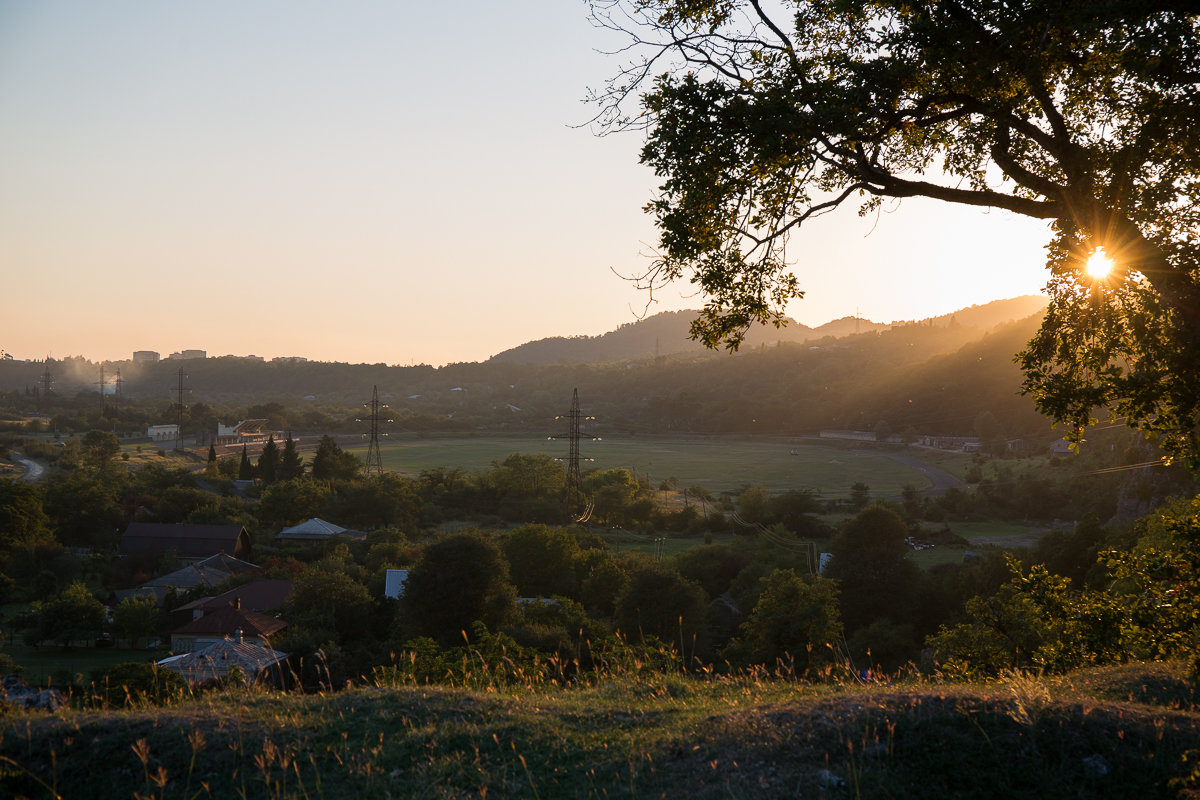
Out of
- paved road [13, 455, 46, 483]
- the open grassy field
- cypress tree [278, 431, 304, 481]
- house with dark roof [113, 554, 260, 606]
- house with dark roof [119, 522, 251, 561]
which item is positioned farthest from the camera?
cypress tree [278, 431, 304, 481]

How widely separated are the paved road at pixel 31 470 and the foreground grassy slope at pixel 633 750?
202 ft

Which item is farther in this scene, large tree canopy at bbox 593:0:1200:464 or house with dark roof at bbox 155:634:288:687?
Result: house with dark roof at bbox 155:634:288:687

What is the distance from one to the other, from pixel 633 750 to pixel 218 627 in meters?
23.5

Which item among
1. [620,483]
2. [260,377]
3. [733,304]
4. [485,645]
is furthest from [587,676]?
[260,377]

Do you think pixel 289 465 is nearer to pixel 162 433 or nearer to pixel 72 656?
pixel 72 656

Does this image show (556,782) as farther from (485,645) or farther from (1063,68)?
(485,645)

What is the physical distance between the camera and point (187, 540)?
40688 mm

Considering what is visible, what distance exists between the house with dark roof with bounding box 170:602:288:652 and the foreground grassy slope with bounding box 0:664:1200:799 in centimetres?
2061

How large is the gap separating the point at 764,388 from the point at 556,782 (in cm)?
12157

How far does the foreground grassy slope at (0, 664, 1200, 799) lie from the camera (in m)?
4.12

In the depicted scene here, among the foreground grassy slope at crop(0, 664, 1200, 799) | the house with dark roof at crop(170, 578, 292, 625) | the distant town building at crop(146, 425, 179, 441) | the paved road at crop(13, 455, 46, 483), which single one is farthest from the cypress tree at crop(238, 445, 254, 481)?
the foreground grassy slope at crop(0, 664, 1200, 799)

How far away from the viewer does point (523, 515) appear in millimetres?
52969

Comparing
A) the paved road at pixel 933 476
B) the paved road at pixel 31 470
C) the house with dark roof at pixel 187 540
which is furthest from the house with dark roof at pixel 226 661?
the paved road at pixel 31 470

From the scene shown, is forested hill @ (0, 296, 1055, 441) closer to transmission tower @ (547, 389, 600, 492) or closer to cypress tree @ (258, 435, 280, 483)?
cypress tree @ (258, 435, 280, 483)
